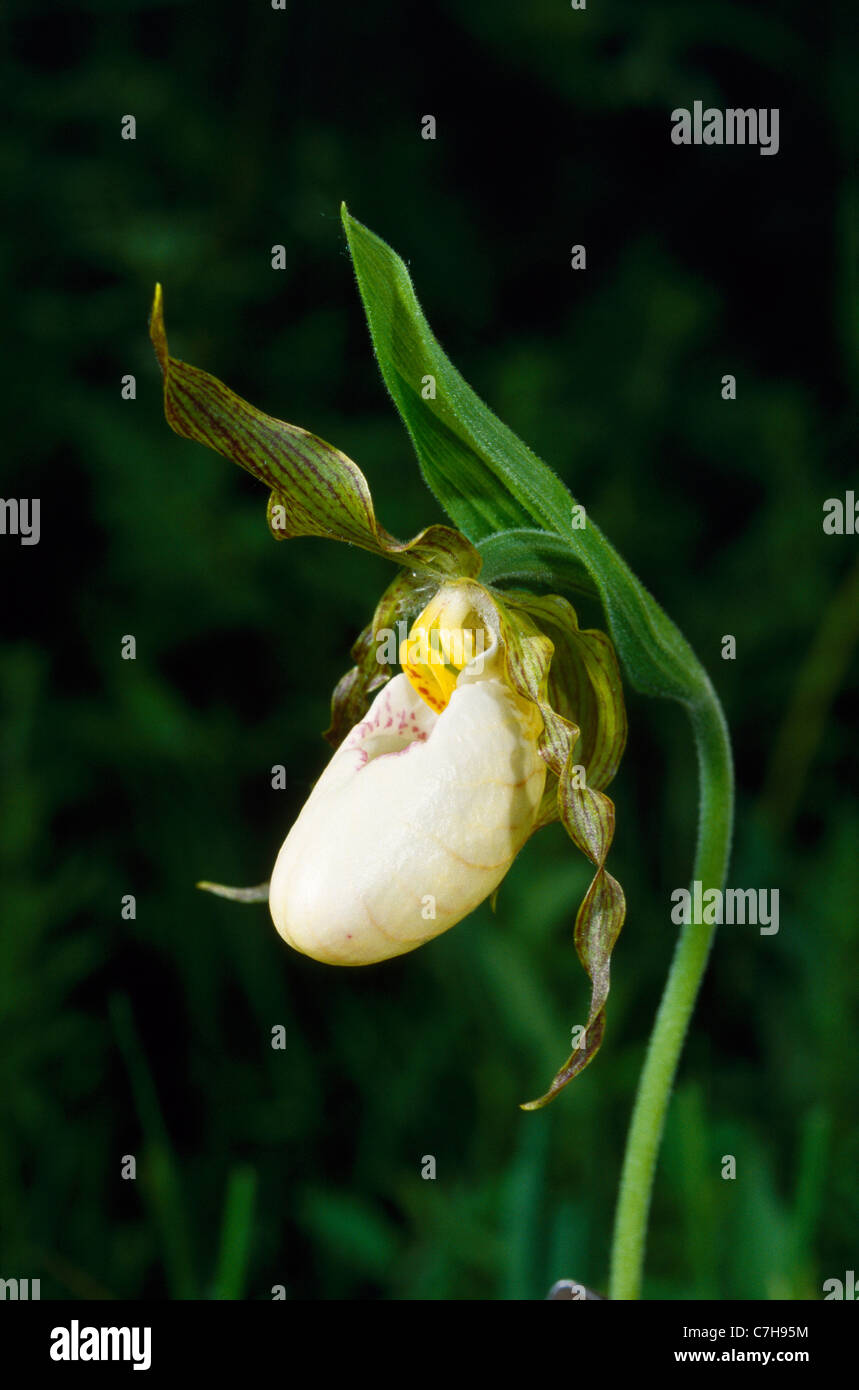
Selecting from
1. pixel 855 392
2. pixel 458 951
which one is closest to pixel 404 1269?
pixel 458 951

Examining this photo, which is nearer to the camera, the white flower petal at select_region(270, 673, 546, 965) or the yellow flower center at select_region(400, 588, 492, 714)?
the white flower petal at select_region(270, 673, 546, 965)

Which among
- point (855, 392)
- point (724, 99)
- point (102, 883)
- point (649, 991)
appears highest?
point (724, 99)

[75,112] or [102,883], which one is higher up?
[75,112]

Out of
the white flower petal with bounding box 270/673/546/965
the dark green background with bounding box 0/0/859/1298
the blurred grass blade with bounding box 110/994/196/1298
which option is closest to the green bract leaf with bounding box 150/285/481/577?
the white flower petal with bounding box 270/673/546/965

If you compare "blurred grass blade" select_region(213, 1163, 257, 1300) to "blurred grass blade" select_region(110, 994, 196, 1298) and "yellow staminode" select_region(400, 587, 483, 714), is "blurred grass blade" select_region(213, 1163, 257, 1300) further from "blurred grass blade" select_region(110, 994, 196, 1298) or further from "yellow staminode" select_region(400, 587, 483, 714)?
"yellow staminode" select_region(400, 587, 483, 714)

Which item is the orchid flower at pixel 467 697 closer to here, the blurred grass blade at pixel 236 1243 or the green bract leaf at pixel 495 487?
the green bract leaf at pixel 495 487
